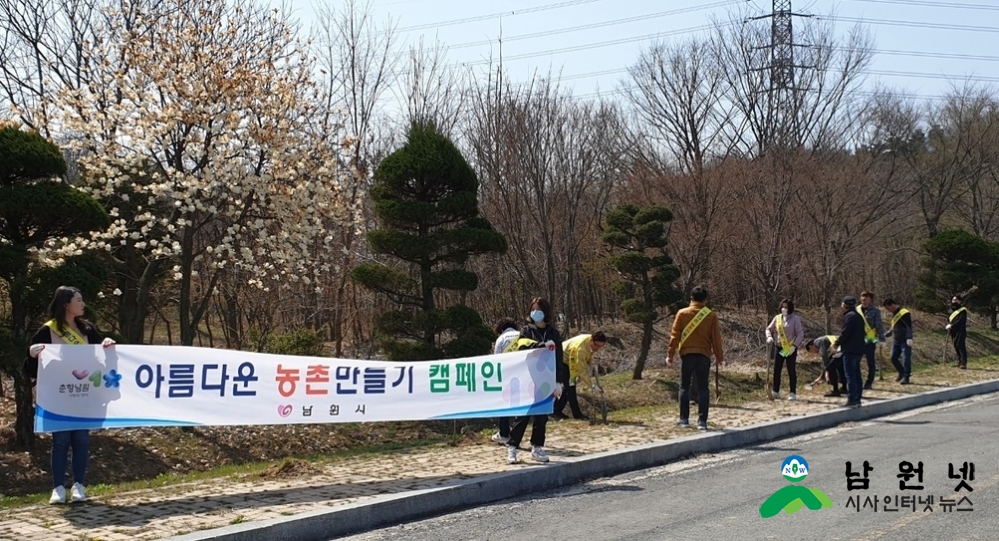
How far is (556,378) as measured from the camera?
10.3m

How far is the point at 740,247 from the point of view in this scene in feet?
86.9

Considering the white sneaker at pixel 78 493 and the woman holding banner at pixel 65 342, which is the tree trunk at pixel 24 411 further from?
the white sneaker at pixel 78 493

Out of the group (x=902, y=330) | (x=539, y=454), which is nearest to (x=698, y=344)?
(x=539, y=454)

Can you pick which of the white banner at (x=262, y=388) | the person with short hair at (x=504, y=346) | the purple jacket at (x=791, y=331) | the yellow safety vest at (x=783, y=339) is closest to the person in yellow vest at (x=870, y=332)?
the purple jacket at (x=791, y=331)

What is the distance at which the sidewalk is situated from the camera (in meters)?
7.17

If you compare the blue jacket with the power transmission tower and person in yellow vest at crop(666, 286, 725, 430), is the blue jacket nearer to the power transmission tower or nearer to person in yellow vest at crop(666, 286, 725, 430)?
person in yellow vest at crop(666, 286, 725, 430)

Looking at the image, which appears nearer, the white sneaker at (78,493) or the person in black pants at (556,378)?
the white sneaker at (78,493)

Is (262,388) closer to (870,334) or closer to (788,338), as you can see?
(788,338)

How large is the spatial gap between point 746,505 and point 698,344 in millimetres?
4357

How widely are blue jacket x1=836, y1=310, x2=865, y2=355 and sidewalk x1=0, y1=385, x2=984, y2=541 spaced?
312 centimetres

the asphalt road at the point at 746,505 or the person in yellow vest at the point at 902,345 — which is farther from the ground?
the person in yellow vest at the point at 902,345

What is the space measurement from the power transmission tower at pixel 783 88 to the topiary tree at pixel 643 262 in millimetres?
7695

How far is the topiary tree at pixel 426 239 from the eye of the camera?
16.4m

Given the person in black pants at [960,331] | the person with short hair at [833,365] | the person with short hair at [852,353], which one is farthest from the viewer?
the person in black pants at [960,331]
